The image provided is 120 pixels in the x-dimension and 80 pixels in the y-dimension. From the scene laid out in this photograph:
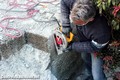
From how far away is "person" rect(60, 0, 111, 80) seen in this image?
7.54ft

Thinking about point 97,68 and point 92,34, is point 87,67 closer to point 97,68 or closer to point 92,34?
point 97,68

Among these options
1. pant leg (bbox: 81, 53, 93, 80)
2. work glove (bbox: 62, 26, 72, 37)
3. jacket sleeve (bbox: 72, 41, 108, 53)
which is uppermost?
work glove (bbox: 62, 26, 72, 37)

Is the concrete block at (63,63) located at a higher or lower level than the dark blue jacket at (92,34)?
lower

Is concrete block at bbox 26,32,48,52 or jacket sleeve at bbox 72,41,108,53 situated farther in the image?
concrete block at bbox 26,32,48,52

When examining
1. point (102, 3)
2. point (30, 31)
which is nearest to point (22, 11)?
point (30, 31)

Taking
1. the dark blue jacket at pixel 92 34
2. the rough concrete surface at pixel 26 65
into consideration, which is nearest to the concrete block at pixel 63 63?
the rough concrete surface at pixel 26 65

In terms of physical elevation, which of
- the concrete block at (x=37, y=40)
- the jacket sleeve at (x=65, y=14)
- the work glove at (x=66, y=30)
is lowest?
the concrete block at (x=37, y=40)

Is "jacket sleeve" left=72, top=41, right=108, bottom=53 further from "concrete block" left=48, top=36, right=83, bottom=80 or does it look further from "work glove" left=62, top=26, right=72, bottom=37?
"concrete block" left=48, top=36, right=83, bottom=80

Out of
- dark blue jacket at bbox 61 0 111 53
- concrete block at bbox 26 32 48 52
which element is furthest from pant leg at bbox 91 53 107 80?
concrete block at bbox 26 32 48 52

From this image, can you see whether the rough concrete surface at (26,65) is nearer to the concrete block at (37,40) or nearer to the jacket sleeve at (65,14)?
the concrete block at (37,40)

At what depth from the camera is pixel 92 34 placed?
8.06 ft

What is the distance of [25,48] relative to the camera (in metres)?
3.36

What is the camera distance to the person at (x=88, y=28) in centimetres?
230

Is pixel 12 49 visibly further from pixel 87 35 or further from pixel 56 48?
pixel 87 35
